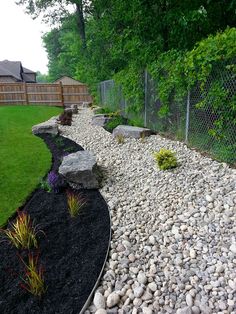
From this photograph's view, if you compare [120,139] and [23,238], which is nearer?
[23,238]

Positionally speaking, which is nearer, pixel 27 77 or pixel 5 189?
pixel 5 189

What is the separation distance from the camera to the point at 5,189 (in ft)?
12.5

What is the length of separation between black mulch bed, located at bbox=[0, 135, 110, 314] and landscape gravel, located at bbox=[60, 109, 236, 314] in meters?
0.12

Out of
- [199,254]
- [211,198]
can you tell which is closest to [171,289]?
[199,254]

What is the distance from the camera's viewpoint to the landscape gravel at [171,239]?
1.96 m

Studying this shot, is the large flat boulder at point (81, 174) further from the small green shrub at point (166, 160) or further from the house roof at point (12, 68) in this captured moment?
the house roof at point (12, 68)

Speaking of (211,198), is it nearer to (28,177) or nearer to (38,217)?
(38,217)

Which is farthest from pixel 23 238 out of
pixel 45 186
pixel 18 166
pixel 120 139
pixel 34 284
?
pixel 120 139

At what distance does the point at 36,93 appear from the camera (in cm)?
1781

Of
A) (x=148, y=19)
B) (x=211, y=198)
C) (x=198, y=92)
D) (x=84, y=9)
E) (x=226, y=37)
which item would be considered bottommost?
(x=211, y=198)

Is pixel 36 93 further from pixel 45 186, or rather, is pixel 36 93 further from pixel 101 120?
pixel 45 186

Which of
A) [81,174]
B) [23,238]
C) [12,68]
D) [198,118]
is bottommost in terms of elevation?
[23,238]

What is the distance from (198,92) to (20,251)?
3.70 m

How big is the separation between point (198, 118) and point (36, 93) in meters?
15.4
